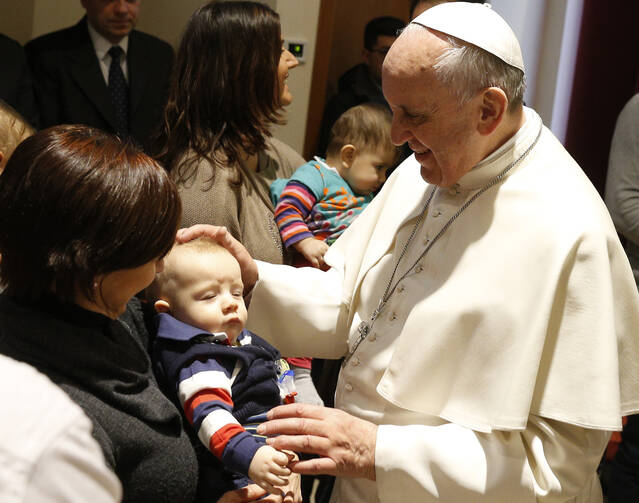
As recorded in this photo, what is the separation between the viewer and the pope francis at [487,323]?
2.11 meters

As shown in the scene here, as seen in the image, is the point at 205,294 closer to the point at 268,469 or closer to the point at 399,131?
the point at 268,469

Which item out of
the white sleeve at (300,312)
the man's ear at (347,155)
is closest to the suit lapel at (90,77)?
the man's ear at (347,155)

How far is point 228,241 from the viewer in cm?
259

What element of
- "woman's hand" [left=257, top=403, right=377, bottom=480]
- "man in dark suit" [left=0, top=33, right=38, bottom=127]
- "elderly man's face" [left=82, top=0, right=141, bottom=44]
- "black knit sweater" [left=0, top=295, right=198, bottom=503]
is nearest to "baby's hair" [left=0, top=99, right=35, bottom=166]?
"black knit sweater" [left=0, top=295, right=198, bottom=503]

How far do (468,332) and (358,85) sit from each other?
340 centimetres

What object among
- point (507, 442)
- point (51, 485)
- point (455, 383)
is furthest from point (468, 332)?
point (51, 485)

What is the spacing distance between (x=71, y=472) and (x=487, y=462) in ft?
4.48

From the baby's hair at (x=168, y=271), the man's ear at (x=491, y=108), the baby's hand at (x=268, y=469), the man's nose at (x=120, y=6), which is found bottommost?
the baby's hand at (x=268, y=469)

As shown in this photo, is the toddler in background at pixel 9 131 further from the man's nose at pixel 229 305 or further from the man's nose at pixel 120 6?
the man's nose at pixel 120 6

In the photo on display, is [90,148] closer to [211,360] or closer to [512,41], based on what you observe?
[211,360]

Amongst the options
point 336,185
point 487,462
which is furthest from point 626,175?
point 487,462

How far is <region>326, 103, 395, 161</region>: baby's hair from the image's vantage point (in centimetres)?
388

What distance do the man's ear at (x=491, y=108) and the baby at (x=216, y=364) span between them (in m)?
0.81

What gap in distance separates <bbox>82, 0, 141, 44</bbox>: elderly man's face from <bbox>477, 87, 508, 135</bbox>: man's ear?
10.5 ft
